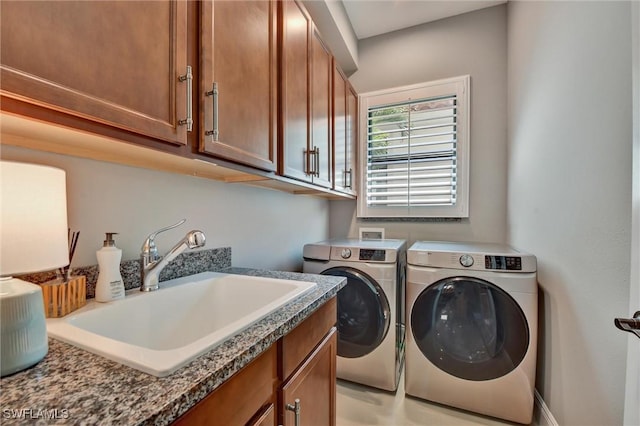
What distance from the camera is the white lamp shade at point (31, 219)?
54 centimetres

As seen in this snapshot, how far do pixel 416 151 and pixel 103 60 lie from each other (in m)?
2.30

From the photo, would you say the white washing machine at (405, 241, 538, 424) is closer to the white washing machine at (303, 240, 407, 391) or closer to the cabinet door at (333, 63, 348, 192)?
the white washing machine at (303, 240, 407, 391)

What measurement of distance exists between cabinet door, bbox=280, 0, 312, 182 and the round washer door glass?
1.10m

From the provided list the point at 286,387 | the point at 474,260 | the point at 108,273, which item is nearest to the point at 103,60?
the point at 108,273

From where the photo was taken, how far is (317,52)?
1.65m

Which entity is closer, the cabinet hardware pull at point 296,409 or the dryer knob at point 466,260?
the cabinet hardware pull at point 296,409

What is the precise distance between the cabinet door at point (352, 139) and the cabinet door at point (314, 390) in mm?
1416

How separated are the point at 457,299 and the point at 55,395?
1.75 meters

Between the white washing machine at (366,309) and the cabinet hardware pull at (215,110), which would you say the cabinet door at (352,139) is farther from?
the cabinet hardware pull at (215,110)

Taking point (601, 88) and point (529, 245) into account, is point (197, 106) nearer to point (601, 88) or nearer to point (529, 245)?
point (601, 88)

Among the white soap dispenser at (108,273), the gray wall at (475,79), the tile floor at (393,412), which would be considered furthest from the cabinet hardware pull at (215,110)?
the gray wall at (475,79)

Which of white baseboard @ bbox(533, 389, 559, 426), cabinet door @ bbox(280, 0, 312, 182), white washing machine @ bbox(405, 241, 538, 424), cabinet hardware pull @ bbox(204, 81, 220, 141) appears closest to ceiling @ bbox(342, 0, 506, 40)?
cabinet door @ bbox(280, 0, 312, 182)

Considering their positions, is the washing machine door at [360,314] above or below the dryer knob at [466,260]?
below

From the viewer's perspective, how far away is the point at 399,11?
232 centimetres
